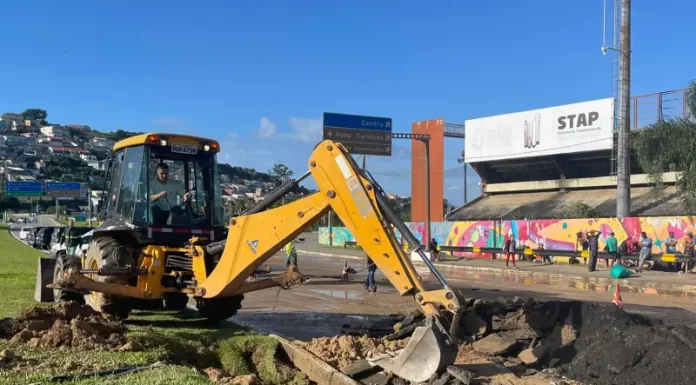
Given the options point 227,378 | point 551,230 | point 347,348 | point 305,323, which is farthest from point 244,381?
point 551,230

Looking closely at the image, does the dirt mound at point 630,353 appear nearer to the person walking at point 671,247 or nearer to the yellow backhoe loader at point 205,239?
the yellow backhoe loader at point 205,239

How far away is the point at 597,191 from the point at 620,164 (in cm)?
1452

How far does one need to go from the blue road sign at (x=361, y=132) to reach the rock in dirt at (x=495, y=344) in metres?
27.9

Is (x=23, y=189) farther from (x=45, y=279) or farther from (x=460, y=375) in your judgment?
(x=460, y=375)

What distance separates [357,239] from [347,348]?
201cm

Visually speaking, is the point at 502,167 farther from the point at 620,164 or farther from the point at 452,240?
the point at 620,164

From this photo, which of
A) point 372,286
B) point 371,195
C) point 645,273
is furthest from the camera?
point 645,273

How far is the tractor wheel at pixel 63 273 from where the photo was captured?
10180 millimetres

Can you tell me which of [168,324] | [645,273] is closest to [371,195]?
[168,324]

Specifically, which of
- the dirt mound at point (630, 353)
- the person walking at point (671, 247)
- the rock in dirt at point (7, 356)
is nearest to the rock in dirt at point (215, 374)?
the rock in dirt at point (7, 356)

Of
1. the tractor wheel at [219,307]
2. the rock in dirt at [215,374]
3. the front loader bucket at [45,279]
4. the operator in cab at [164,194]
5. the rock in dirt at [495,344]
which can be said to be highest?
the operator in cab at [164,194]

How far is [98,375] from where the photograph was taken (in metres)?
6.04

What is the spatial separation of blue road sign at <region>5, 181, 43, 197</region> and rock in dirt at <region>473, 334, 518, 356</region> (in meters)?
78.7

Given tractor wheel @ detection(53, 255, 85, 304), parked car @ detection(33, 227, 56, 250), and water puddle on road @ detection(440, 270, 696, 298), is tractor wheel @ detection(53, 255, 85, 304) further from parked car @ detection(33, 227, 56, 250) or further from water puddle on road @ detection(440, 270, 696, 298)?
parked car @ detection(33, 227, 56, 250)
